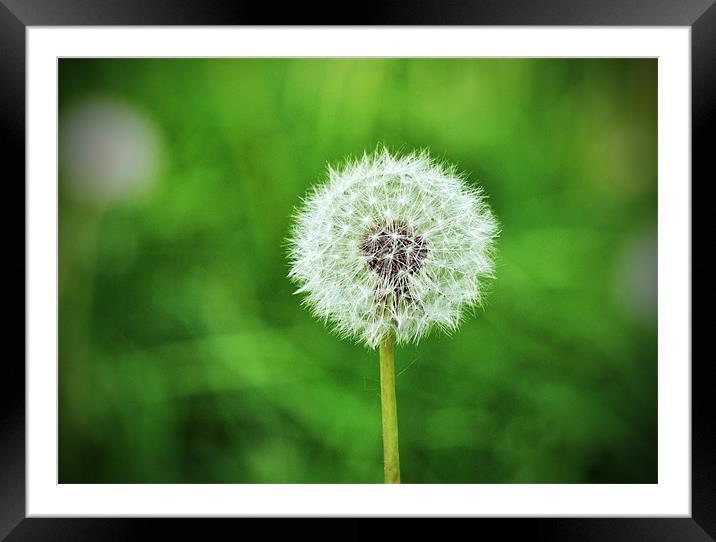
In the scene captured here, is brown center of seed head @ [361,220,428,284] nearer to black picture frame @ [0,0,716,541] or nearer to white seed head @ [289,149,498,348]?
white seed head @ [289,149,498,348]

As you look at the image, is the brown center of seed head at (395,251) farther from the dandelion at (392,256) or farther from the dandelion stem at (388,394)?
the dandelion stem at (388,394)
